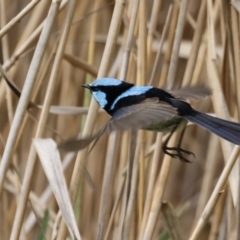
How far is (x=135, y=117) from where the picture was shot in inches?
31.2

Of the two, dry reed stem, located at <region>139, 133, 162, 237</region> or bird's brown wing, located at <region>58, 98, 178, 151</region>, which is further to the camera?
dry reed stem, located at <region>139, 133, 162, 237</region>

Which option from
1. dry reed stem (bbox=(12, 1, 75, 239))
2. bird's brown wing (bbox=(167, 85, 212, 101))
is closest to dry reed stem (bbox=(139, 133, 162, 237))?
bird's brown wing (bbox=(167, 85, 212, 101))

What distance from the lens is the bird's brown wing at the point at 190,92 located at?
0.98 meters

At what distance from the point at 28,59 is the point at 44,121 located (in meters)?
0.81

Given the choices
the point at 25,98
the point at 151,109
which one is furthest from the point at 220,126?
the point at 25,98

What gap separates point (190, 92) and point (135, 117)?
28cm

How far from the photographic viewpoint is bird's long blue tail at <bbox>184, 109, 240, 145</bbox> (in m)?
0.80

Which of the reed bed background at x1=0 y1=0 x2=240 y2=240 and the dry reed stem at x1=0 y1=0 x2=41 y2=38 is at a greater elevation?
the dry reed stem at x1=0 y1=0 x2=41 y2=38

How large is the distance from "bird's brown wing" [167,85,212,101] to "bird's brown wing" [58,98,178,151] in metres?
0.12

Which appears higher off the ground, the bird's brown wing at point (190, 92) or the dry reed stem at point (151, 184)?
the bird's brown wing at point (190, 92)

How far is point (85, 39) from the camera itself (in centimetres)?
150

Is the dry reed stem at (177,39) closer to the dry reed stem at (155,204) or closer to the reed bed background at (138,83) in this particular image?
the reed bed background at (138,83)

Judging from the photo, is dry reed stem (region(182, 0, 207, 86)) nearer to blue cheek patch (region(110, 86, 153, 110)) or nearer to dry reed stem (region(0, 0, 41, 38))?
blue cheek patch (region(110, 86, 153, 110))

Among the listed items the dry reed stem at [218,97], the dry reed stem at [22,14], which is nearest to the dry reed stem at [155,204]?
the dry reed stem at [218,97]
